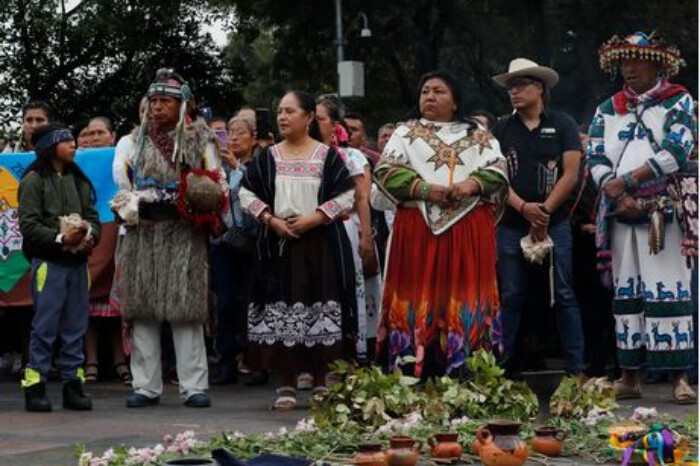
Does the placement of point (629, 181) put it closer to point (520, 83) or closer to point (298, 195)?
point (520, 83)

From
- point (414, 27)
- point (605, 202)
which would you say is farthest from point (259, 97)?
point (605, 202)

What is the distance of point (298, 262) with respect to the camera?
9.72m

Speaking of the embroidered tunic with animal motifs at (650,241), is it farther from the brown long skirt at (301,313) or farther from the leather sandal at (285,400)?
the leather sandal at (285,400)

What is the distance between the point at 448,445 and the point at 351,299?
3.00 metres

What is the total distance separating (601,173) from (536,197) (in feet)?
1.60

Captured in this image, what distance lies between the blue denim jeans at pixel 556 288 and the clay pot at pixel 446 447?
11.1ft

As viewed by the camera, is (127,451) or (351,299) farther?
(351,299)

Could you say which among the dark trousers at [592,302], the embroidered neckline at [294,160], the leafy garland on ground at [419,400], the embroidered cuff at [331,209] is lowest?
the leafy garland on ground at [419,400]

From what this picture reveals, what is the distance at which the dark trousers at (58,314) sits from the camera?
9664 millimetres

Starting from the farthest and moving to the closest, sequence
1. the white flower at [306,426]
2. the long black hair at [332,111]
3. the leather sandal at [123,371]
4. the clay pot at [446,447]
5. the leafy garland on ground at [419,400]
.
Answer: the leather sandal at [123,371] < the long black hair at [332,111] < the leafy garland on ground at [419,400] < the white flower at [306,426] < the clay pot at [446,447]

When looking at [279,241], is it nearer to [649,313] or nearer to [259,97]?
[649,313]

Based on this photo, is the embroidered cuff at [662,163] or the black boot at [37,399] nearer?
the black boot at [37,399]

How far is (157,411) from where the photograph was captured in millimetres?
9641

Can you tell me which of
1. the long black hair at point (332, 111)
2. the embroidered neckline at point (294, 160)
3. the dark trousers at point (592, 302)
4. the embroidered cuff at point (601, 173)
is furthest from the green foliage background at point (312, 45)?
the embroidered cuff at point (601, 173)
